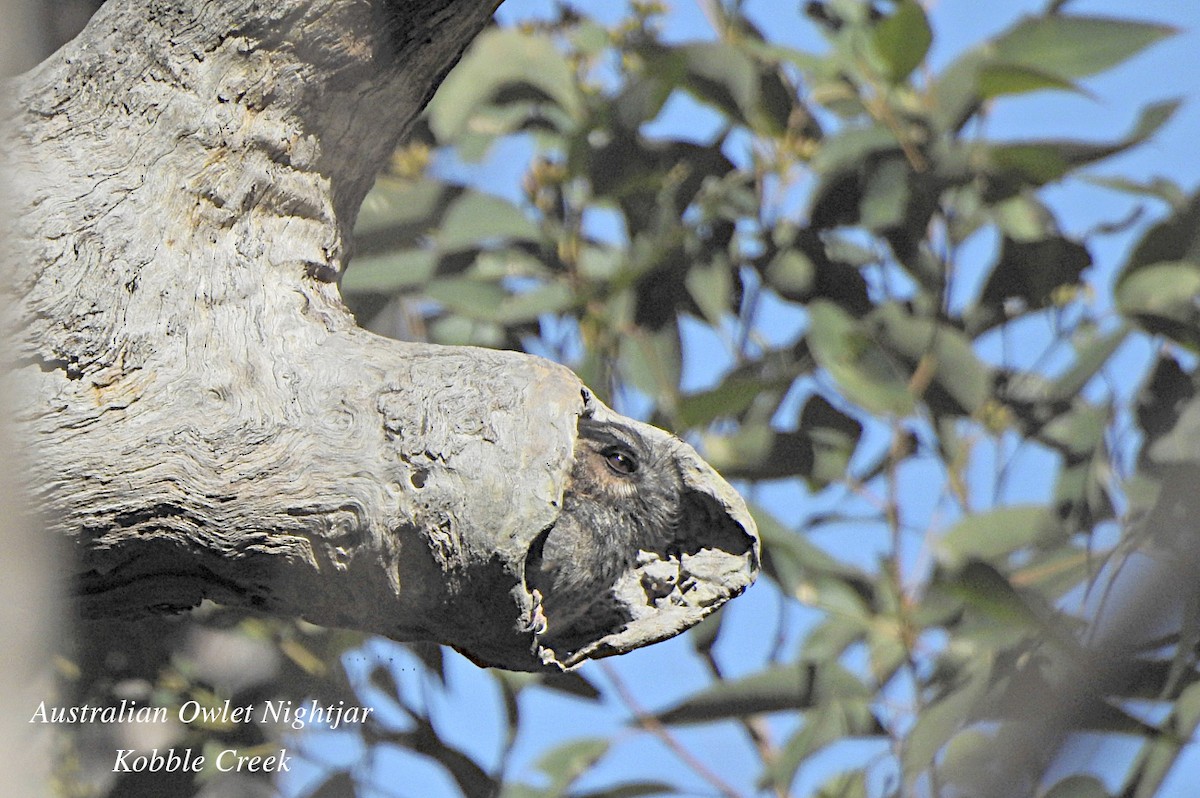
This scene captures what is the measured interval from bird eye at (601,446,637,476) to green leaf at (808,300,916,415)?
2.62ft

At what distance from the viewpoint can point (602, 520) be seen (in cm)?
Answer: 46

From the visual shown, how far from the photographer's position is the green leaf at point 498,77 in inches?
46.5

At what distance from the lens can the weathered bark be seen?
1.43 feet


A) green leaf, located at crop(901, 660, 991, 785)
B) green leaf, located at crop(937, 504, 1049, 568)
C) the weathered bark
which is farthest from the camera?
green leaf, located at crop(937, 504, 1049, 568)

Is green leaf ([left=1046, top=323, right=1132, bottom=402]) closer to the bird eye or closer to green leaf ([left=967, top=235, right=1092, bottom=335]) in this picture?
green leaf ([left=967, top=235, right=1092, bottom=335])

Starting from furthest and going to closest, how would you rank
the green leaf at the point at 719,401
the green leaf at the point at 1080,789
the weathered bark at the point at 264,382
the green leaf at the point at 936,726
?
the green leaf at the point at 719,401 < the green leaf at the point at 936,726 < the green leaf at the point at 1080,789 < the weathered bark at the point at 264,382

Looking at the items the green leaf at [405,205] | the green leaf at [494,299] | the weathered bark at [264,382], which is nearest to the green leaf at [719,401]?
the green leaf at [494,299]

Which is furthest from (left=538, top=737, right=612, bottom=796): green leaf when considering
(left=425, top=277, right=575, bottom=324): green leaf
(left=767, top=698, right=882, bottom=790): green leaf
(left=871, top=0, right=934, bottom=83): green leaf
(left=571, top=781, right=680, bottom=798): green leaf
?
(left=871, top=0, right=934, bottom=83): green leaf

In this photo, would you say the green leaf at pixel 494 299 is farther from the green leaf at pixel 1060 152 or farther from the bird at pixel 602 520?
the bird at pixel 602 520

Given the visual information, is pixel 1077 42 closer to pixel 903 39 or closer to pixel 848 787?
pixel 903 39

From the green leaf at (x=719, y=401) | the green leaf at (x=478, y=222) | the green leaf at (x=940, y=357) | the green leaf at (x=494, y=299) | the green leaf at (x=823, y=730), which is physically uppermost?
the green leaf at (x=478, y=222)

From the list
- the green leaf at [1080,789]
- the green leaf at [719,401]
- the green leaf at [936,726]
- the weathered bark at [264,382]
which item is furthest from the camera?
the green leaf at [719,401]

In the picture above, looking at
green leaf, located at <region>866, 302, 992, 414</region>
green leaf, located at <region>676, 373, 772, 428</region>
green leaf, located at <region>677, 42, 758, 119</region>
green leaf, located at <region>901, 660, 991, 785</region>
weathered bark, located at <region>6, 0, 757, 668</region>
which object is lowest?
green leaf, located at <region>901, 660, 991, 785</region>

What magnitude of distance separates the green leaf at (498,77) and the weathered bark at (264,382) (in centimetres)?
66
